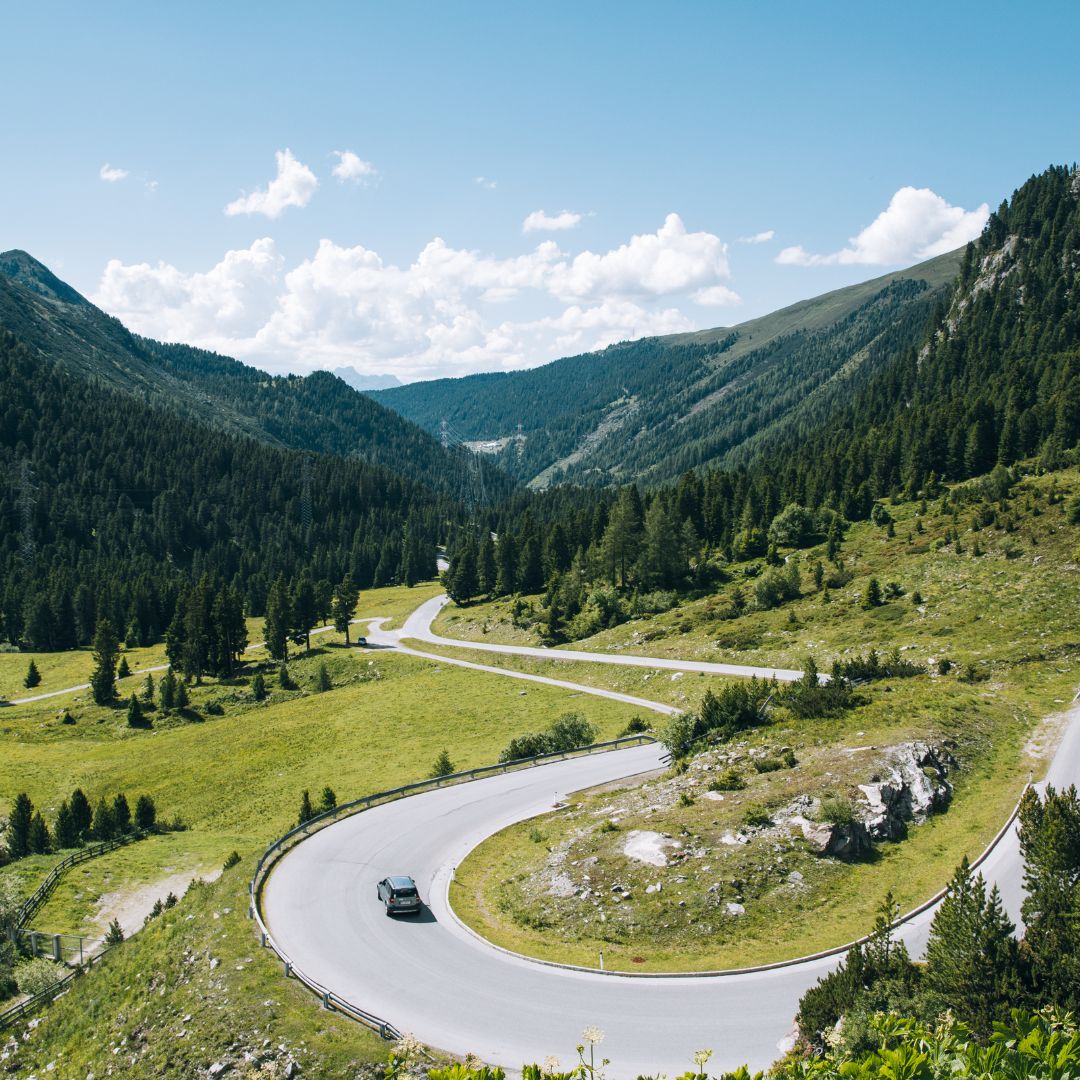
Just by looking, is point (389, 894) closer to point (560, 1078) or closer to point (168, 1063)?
point (168, 1063)

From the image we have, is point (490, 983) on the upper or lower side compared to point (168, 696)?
upper

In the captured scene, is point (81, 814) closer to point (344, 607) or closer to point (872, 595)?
point (344, 607)

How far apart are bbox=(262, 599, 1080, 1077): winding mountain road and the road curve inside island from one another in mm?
39

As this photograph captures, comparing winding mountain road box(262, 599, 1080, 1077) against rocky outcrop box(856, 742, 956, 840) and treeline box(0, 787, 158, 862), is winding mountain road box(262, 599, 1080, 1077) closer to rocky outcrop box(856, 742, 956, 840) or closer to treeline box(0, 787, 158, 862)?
rocky outcrop box(856, 742, 956, 840)

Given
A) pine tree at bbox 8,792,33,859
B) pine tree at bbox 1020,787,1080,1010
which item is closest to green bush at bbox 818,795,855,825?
pine tree at bbox 1020,787,1080,1010

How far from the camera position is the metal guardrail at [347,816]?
2050cm

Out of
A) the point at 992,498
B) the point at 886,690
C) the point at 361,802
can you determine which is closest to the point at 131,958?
the point at 361,802

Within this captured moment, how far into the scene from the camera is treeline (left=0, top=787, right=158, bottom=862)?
44881 mm

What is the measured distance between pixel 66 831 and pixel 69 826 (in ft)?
1.03

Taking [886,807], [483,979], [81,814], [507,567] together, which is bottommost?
[81,814]

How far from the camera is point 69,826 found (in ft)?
151

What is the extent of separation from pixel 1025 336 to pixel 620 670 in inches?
5386

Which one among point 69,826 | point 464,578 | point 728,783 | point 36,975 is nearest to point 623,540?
point 464,578

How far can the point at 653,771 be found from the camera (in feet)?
143
